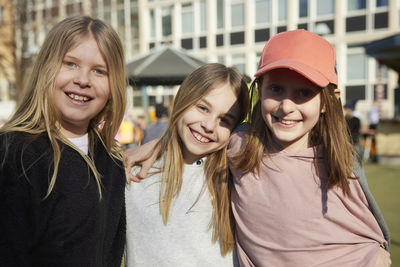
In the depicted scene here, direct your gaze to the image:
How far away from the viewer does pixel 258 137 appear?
1.61 metres

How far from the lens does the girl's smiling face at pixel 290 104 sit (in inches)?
56.9

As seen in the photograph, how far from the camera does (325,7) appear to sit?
16.7 m

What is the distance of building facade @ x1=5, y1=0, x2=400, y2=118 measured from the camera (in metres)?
15.5

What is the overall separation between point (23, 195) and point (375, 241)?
4.37 feet

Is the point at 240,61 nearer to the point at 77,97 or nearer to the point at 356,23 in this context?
the point at 356,23

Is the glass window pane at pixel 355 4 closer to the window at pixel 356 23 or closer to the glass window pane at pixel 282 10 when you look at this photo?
the window at pixel 356 23

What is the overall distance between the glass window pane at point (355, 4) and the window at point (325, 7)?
0.67 meters

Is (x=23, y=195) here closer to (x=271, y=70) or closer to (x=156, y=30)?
(x=271, y=70)

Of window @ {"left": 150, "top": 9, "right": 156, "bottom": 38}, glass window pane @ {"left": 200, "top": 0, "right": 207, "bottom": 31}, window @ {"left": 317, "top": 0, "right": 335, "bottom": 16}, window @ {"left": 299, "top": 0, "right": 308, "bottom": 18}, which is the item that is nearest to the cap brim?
window @ {"left": 317, "top": 0, "right": 335, "bottom": 16}

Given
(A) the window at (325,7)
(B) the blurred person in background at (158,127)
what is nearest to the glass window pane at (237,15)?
(A) the window at (325,7)

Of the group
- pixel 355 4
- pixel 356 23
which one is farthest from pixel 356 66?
pixel 355 4

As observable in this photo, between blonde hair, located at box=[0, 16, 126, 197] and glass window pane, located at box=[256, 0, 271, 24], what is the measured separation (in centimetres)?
1736

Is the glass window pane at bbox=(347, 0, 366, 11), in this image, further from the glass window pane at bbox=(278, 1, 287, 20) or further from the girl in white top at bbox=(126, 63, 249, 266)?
the girl in white top at bbox=(126, 63, 249, 266)

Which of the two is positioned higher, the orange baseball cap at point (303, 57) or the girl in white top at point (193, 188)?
the orange baseball cap at point (303, 57)
